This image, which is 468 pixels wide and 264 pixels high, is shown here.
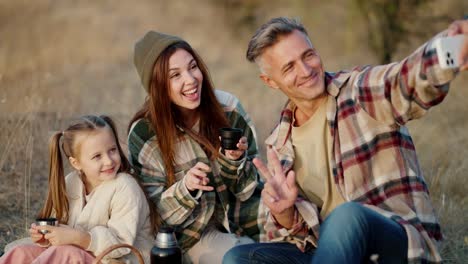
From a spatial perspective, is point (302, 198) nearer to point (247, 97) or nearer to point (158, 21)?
point (247, 97)

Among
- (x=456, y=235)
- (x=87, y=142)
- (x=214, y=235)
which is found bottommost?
(x=456, y=235)

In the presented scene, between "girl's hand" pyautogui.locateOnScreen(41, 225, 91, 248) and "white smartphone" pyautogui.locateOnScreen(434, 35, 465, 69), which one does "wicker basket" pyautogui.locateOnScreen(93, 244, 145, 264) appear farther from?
"white smartphone" pyautogui.locateOnScreen(434, 35, 465, 69)

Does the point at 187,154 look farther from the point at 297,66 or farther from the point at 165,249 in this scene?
the point at 297,66

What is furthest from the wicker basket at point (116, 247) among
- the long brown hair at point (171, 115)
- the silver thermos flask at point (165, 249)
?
the long brown hair at point (171, 115)

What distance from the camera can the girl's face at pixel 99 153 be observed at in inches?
150

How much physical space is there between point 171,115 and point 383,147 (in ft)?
4.32

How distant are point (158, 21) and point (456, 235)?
34.1ft

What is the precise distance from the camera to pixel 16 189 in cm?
573

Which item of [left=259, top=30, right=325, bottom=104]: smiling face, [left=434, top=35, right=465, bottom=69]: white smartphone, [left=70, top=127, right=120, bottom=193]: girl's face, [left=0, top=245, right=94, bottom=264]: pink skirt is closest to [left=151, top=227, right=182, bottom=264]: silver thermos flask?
[left=0, top=245, right=94, bottom=264]: pink skirt

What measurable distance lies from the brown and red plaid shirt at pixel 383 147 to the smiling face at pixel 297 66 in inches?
3.4

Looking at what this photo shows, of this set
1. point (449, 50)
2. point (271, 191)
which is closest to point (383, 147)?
point (271, 191)

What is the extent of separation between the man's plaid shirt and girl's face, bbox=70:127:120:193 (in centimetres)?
27

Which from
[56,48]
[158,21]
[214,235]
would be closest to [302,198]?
[214,235]

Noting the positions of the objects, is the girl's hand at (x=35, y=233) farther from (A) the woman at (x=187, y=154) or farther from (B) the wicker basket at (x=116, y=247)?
(A) the woman at (x=187, y=154)
